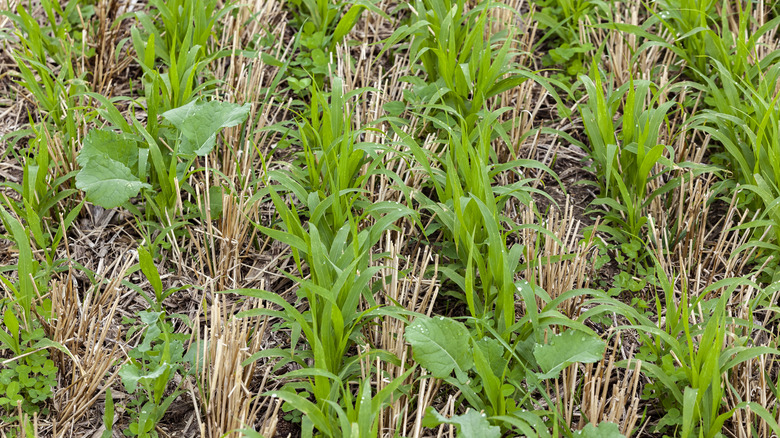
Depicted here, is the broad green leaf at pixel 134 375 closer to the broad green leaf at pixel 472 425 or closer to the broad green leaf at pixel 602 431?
the broad green leaf at pixel 472 425

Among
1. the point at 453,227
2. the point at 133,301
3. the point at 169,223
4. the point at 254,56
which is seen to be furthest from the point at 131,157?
the point at 453,227

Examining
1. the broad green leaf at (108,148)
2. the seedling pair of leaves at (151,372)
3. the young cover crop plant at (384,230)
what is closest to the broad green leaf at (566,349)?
the young cover crop plant at (384,230)

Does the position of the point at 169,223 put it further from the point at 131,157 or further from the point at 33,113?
the point at 33,113

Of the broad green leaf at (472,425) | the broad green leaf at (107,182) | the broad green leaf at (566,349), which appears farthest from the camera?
the broad green leaf at (107,182)

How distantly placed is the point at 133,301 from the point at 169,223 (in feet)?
0.83

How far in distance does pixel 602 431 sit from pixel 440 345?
0.41 meters

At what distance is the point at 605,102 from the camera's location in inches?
99.0

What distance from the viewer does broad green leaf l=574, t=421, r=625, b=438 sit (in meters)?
1.69

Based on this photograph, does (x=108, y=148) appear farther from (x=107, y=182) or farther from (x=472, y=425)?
(x=472, y=425)

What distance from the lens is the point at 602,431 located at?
1.70m

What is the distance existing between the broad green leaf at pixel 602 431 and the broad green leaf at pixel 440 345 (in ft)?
0.99

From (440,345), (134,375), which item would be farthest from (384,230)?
(134,375)

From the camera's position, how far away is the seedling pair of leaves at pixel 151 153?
2199 millimetres

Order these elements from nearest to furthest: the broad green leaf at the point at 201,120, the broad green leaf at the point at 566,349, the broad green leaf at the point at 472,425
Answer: the broad green leaf at the point at 472,425 → the broad green leaf at the point at 566,349 → the broad green leaf at the point at 201,120
